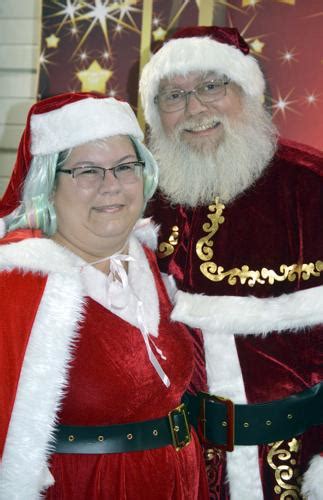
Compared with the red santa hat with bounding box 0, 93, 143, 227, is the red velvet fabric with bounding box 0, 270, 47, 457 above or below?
below

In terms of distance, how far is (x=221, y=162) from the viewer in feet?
7.55

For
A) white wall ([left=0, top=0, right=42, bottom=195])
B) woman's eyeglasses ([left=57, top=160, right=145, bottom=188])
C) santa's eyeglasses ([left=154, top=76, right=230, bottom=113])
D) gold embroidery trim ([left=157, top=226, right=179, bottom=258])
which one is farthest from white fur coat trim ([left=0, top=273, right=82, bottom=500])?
white wall ([left=0, top=0, right=42, bottom=195])

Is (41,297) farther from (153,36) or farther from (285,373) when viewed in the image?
(153,36)

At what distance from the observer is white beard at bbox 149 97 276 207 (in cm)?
226

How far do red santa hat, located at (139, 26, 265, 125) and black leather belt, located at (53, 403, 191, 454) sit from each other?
129 cm

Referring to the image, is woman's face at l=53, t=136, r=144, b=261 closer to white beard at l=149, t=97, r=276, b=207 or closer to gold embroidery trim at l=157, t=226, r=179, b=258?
gold embroidery trim at l=157, t=226, r=179, b=258

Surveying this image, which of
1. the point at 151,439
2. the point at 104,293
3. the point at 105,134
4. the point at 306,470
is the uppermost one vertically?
the point at 105,134

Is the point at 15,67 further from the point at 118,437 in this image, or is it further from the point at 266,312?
the point at 118,437

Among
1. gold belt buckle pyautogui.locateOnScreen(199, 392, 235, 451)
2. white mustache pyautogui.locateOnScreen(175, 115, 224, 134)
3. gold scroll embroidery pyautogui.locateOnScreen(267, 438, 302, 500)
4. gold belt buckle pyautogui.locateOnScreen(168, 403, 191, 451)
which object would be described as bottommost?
gold scroll embroidery pyautogui.locateOnScreen(267, 438, 302, 500)

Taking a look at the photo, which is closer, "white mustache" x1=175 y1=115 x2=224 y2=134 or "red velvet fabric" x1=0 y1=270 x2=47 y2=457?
"red velvet fabric" x1=0 y1=270 x2=47 y2=457

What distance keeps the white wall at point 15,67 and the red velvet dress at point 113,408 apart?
6.89 feet

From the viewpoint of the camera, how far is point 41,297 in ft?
5.27

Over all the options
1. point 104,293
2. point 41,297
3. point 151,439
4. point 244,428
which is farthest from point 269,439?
point 41,297

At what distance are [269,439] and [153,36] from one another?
86.7 inches
